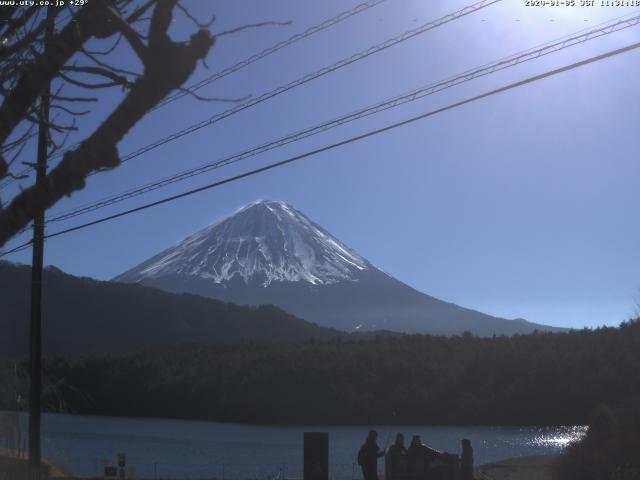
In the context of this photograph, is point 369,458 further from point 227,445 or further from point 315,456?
point 227,445

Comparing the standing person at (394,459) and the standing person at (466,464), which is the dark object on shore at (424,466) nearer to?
the standing person at (394,459)

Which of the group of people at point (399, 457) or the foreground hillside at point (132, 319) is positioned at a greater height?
the foreground hillside at point (132, 319)

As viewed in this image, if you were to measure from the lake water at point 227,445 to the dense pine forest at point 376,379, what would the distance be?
2.08 meters

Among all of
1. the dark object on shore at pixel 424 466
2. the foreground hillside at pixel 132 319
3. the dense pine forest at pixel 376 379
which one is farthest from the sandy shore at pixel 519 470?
the foreground hillside at pixel 132 319

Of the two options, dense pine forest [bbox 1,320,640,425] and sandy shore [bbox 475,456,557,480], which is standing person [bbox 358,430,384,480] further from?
dense pine forest [bbox 1,320,640,425]

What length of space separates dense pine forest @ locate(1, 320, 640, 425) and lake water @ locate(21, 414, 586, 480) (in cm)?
208

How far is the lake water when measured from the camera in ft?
89.8

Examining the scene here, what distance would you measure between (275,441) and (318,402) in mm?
15623

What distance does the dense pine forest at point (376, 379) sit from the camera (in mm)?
46844

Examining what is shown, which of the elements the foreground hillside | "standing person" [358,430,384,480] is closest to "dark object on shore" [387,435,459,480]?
"standing person" [358,430,384,480]

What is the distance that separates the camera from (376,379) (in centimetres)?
5656

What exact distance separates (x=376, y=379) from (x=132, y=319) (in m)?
39.6

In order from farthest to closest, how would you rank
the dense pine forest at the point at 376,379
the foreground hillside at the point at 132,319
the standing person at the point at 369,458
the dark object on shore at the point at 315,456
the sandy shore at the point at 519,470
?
the foreground hillside at the point at 132,319
the dense pine forest at the point at 376,379
the sandy shore at the point at 519,470
the standing person at the point at 369,458
the dark object on shore at the point at 315,456

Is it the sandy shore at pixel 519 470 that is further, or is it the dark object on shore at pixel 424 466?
the sandy shore at pixel 519 470
